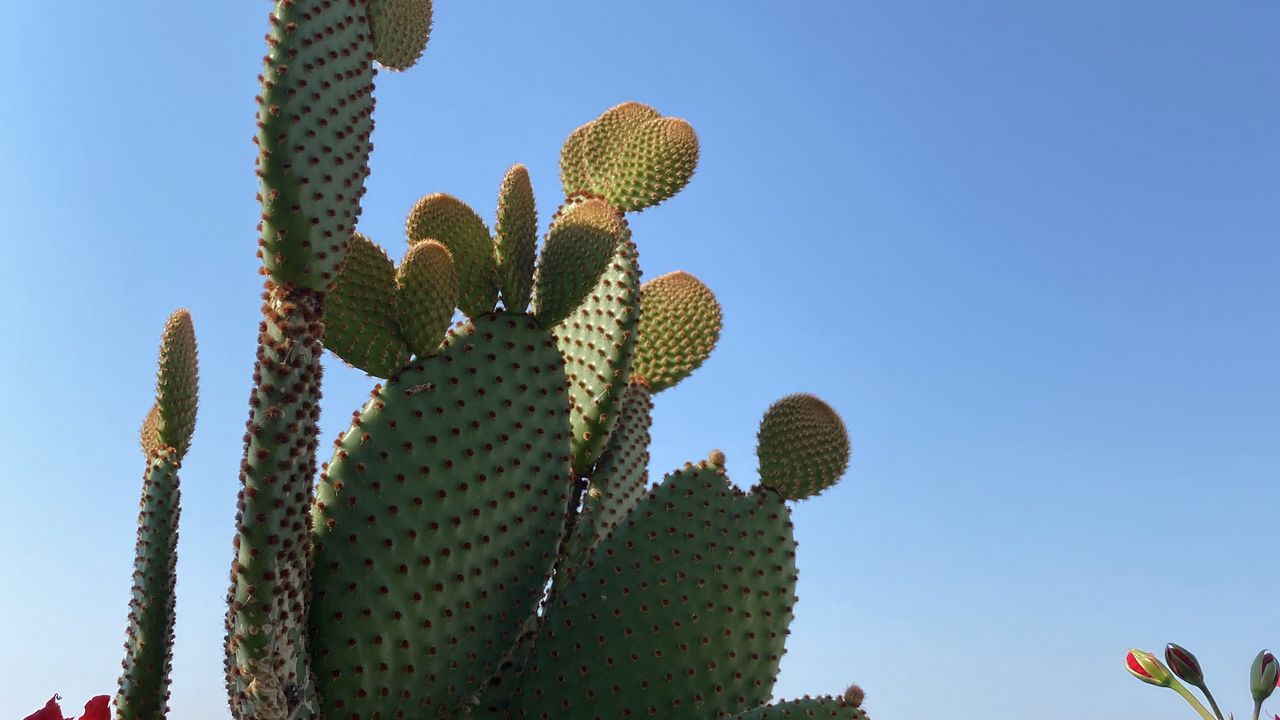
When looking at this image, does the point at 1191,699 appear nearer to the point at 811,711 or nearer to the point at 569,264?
the point at 811,711

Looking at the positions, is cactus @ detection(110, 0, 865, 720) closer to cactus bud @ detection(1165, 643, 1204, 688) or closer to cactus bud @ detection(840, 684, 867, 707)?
cactus bud @ detection(840, 684, 867, 707)

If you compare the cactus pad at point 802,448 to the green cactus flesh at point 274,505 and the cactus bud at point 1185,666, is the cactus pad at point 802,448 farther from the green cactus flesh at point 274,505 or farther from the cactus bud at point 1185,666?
the green cactus flesh at point 274,505

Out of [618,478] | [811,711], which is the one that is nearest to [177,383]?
[618,478]

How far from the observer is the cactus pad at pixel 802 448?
128 inches

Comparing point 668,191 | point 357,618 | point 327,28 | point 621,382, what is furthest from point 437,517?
point 668,191

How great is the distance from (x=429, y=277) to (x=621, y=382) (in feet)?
2.37

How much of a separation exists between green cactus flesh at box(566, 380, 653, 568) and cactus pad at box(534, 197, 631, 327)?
0.51 m

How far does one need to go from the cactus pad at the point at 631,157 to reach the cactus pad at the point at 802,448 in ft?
2.70

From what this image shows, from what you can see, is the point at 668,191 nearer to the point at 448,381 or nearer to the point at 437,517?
the point at 448,381

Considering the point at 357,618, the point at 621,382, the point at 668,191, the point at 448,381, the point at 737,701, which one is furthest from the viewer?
the point at 668,191

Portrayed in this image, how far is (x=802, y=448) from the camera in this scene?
3.26m

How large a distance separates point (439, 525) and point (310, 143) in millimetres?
864

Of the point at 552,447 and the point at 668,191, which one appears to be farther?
the point at 668,191

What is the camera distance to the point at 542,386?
278 cm
